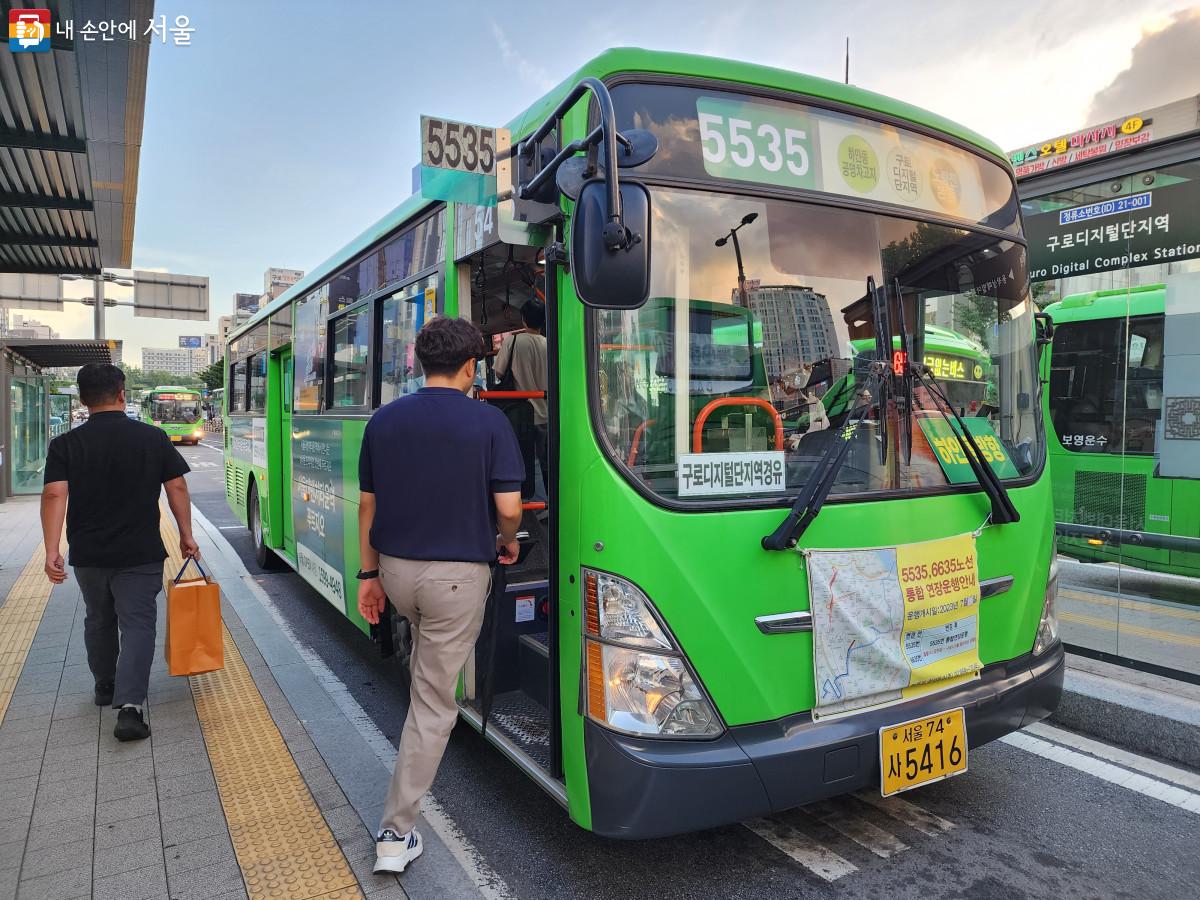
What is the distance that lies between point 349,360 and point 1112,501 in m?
5.69

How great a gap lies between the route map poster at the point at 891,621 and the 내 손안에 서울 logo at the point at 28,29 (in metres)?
6.72

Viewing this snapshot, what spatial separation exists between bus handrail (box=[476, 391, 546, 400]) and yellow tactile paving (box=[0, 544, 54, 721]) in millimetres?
3306

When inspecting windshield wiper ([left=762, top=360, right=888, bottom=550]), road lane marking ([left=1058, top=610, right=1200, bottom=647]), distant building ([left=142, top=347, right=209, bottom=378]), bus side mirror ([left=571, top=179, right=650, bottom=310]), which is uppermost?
distant building ([left=142, top=347, right=209, bottom=378])

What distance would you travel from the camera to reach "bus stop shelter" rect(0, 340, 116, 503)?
14.0 meters

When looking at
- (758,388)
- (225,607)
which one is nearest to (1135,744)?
(758,388)

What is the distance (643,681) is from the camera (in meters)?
2.40

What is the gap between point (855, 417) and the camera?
9.06ft

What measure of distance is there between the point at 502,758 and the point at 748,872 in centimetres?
143

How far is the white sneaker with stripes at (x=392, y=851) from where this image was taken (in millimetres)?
2682

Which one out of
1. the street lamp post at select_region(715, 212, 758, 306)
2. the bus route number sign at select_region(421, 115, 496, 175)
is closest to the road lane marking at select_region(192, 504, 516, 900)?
the street lamp post at select_region(715, 212, 758, 306)

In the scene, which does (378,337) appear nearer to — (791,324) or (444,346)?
(444,346)

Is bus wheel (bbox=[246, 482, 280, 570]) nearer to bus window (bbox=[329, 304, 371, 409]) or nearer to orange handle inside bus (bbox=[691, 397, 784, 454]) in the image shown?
bus window (bbox=[329, 304, 371, 409])

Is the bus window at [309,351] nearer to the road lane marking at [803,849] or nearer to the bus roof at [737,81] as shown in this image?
Result: the bus roof at [737,81]

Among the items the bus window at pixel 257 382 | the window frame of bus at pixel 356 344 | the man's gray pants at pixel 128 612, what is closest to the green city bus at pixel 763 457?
the window frame of bus at pixel 356 344
